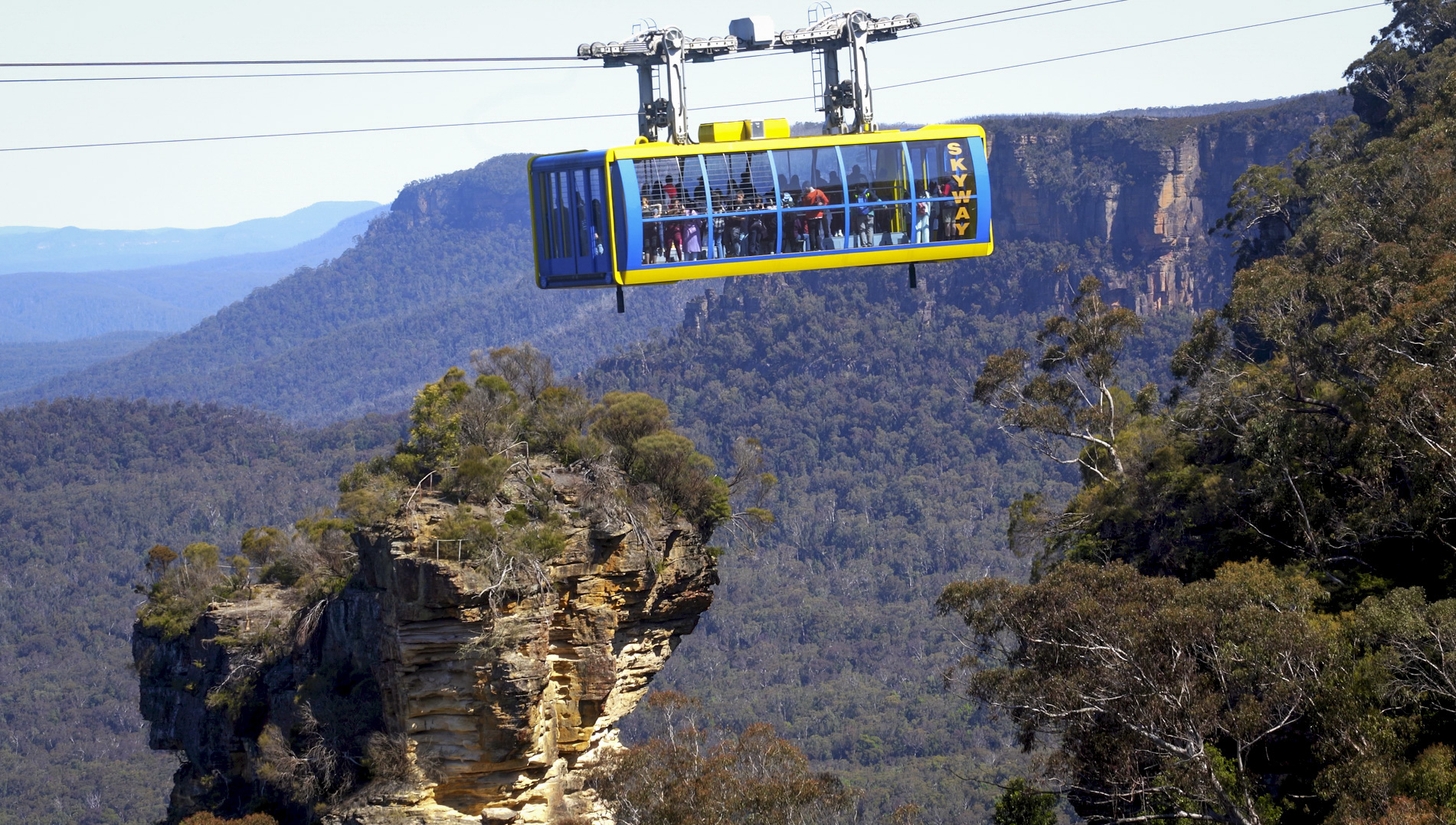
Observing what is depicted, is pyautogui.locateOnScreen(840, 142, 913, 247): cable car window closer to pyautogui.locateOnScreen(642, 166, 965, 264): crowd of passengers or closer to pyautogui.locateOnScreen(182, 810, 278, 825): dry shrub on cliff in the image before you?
pyautogui.locateOnScreen(642, 166, 965, 264): crowd of passengers

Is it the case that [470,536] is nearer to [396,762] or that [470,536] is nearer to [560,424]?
[396,762]

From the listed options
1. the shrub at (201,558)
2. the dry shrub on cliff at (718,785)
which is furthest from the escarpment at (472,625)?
the shrub at (201,558)

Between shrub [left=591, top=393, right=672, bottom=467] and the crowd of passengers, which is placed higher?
the crowd of passengers

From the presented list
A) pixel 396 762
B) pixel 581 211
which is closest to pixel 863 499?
pixel 396 762

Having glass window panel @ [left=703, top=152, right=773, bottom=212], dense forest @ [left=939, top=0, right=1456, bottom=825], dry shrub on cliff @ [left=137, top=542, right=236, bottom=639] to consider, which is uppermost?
glass window panel @ [left=703, top=152, right=773, bottom=212]

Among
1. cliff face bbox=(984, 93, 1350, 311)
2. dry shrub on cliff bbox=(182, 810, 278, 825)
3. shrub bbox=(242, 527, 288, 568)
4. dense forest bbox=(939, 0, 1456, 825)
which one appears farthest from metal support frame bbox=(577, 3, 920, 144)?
cliff face bbox=(984, 93, 1350, 311)

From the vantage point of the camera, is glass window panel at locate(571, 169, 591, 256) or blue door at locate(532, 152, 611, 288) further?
glass window panel at locate(571, 169, 591, 256)
